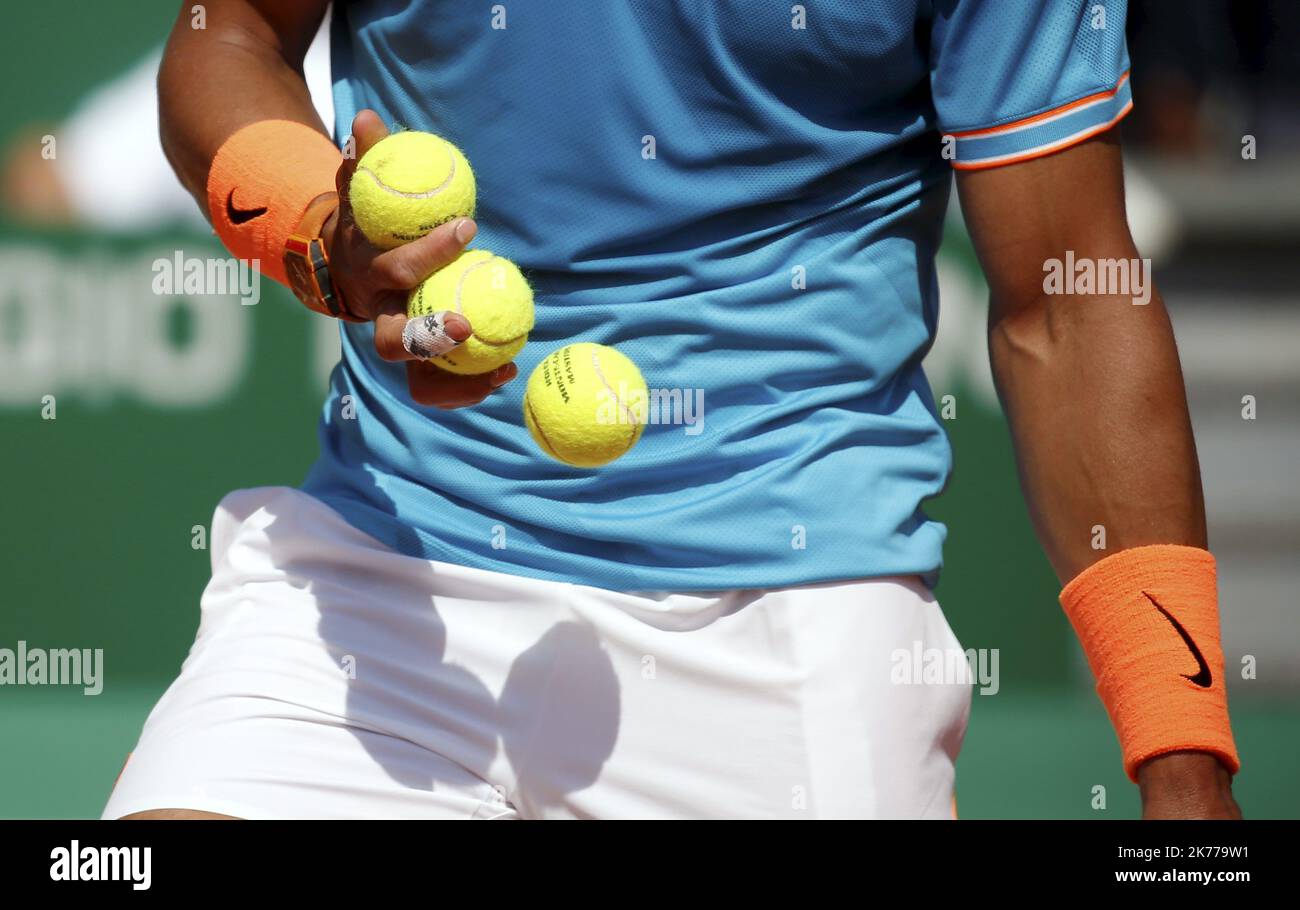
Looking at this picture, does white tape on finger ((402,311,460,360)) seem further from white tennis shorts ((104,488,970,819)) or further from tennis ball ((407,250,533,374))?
white tennis shorts ((104,488,970,819))

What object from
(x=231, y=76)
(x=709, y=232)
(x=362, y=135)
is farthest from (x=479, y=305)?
(x=231, y=76)

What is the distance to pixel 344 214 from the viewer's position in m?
1.60

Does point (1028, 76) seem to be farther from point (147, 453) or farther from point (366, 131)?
point (147, 453)

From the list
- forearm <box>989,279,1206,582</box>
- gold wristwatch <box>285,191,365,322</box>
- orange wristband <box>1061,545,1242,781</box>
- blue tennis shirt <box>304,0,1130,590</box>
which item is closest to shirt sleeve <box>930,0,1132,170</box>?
blue tennis shirt <box>304,0,1130,590</box>

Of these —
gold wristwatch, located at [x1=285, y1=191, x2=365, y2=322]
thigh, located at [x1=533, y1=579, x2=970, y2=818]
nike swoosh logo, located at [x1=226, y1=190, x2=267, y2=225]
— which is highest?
nike swoosh logo, located at [x1=226, y1=190, x2=267, y2=225]

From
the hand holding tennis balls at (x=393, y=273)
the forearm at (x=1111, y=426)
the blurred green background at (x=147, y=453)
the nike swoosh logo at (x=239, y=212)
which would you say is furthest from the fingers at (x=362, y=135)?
the blurred green background at (x=147, y=453)

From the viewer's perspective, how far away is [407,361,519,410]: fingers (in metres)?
1.58

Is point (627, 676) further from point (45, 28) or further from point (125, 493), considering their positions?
point (45, 28)

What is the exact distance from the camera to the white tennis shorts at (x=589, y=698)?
1.69m

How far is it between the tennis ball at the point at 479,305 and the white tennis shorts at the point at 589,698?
28cm

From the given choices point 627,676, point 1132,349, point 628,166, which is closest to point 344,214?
point 628,166

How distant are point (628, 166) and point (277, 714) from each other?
27.2 inches

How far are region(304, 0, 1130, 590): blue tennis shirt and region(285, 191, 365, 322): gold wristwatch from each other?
0.56ft

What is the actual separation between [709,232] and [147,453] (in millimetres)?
2715
